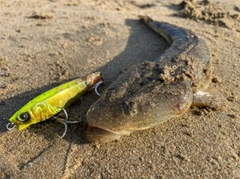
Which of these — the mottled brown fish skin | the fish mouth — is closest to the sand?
the fish mouth

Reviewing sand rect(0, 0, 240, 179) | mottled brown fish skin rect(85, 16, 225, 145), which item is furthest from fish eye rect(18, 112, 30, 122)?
mottled brown fish skin rect(85, 16, 225, 145)

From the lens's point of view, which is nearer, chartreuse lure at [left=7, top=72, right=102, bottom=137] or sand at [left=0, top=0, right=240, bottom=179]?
sand at [left=0, top=0, right=240, bottom=179]

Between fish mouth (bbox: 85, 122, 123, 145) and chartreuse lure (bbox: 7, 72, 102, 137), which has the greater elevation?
chartreuse lure (bbox: 7, 72, 102, 137)

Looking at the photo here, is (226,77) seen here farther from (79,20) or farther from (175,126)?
(79,20)

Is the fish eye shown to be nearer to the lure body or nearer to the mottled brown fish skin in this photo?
the lure body

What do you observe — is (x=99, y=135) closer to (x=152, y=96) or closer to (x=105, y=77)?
(x=152, y=96)

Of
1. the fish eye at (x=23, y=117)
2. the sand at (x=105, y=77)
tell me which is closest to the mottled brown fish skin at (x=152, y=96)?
the sand at (x=105, y=77)

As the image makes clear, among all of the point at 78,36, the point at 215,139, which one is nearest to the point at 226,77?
the point at 215,139
